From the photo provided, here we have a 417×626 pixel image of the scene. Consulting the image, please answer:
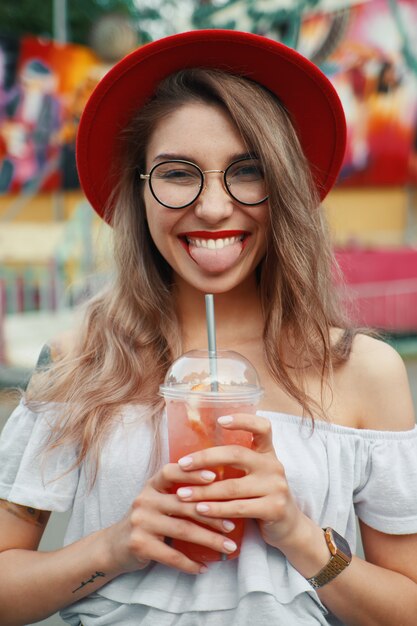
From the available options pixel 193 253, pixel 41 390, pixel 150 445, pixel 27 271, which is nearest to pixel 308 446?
pixel 150 445

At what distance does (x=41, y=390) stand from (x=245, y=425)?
0.67 m

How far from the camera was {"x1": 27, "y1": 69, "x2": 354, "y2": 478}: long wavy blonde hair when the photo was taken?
1.72 meters

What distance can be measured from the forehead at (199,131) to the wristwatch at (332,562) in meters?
0.84

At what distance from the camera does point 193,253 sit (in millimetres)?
1713

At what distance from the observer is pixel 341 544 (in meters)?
1.57

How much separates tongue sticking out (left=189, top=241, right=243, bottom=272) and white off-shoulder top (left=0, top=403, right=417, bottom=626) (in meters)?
0.34

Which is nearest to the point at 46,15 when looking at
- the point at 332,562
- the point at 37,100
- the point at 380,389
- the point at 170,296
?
the point at 37,100

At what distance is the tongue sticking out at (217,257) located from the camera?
5.55 ft

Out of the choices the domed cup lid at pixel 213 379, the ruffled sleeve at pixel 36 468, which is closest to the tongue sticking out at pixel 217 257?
the domed cup lid at pixel 213 379

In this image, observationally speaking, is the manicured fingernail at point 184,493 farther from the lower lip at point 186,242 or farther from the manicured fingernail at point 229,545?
the lower lip at point 186,242

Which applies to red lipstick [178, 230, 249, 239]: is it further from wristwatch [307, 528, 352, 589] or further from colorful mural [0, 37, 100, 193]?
colorful mural [0, 37, 100, 193]

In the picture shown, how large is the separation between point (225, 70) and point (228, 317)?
59 centimetres

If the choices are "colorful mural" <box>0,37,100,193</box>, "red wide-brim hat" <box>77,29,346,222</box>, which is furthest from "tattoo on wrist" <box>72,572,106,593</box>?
"colorful mural" <box>0,37,100,193</box>

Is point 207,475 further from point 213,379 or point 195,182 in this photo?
point 195,182
